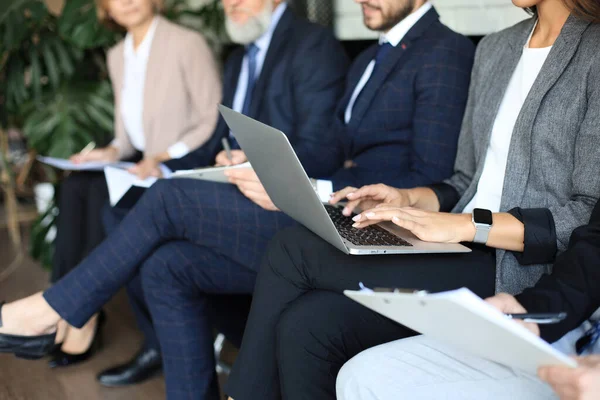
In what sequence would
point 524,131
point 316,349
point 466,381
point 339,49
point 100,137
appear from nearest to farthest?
point 466,381, point 316,349, point 524,131, point 339,49, point 100,137

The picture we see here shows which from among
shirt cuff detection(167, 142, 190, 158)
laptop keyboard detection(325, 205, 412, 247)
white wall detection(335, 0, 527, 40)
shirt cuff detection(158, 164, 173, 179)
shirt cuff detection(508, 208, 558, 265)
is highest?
white wall detection(335, 0, 527, 40)

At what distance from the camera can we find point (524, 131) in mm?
1436

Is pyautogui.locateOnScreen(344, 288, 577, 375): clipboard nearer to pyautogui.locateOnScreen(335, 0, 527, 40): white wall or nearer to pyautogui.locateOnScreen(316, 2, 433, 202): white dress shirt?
pyautogui.locateOnScreen(316, 2, 433, 202): white dress shirt

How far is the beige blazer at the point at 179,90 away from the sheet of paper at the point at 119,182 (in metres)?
0.37

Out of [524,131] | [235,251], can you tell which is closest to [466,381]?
[524,131]

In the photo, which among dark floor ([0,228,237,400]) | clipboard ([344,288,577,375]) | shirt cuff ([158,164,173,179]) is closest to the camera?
clipboard ([344,288,577,375])

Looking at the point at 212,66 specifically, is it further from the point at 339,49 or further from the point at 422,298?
the point at 422,298

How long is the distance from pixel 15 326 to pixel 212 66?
1.21 meters

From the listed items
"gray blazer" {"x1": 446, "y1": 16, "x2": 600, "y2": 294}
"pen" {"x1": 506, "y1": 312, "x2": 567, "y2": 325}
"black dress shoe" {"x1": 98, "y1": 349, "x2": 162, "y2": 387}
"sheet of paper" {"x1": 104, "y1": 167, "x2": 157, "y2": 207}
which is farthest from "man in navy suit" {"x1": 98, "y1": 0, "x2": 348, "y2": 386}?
"pen" {"x1": 506, "y1": 312, "x2": 567, "y2": 325}

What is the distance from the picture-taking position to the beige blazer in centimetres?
255

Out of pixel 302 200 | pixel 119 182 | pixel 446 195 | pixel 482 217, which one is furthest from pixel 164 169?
pixel 482 217

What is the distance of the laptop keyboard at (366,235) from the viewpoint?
1341 mm

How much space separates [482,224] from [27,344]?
118 centimetres

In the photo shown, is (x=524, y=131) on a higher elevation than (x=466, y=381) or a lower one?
higher
